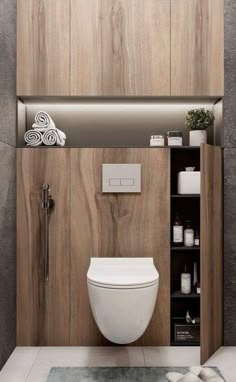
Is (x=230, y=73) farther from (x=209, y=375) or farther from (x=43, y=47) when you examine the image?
(x=209, y=375)

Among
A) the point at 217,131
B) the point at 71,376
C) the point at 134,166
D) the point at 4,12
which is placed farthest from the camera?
the point at 217,131

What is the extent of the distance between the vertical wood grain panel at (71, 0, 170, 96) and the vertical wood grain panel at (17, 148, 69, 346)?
518 mm

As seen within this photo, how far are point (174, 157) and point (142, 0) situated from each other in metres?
1.04

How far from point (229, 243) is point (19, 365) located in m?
1.44

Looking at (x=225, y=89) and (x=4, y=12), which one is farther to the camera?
(x=225, y=89)

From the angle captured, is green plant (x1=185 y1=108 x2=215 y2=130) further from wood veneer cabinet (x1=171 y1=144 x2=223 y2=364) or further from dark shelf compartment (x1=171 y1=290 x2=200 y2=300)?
dark shelf compartment (x1=171 y1=290 x2=200 y2=300)

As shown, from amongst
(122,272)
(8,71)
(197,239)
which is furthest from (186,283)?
(8,71)

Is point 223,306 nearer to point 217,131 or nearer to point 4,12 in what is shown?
point 217,131

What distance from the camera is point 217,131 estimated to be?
97.9 inches

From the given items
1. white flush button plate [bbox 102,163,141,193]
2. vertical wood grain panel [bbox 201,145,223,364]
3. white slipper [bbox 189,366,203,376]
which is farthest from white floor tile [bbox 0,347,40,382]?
white flush button plate [bbox 102,163,141,193]

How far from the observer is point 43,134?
2.37 metres

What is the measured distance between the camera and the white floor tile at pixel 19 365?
1932 mm

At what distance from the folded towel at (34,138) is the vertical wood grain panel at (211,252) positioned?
1.02 m

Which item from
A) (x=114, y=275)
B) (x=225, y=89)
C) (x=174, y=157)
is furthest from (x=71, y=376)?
Result: (x=225, y=89)
